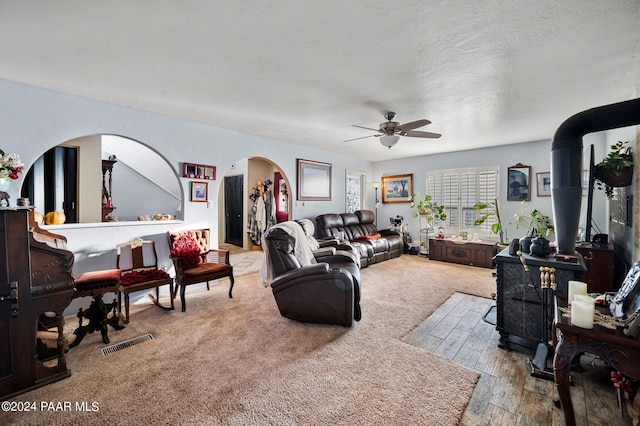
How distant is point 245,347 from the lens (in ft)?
8.30

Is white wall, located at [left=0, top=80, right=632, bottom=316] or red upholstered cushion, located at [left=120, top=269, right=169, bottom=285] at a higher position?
white wall, located at [left=0, top=80, right=632, bottom=316]

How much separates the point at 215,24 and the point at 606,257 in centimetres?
467

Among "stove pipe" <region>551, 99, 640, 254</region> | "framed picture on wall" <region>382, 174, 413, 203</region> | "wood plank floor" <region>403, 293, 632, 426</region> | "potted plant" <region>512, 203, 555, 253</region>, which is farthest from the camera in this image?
"framed picture on wall" <region>382, 174, 413, 203</region>

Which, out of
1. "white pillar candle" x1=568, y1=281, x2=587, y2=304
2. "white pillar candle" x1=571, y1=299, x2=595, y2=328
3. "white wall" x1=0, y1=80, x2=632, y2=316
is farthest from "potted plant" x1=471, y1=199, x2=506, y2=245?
"white pillar candle" x1=571, y1=299, x2=595, y2=328

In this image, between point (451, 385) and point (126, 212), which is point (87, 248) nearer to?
point (126, 212)

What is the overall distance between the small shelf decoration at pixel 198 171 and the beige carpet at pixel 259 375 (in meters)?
1.99

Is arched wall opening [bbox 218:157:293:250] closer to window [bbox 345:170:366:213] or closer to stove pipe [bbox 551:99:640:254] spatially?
window [bbox 345:170:366:213]

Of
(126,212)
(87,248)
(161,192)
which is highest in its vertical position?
(161,192)

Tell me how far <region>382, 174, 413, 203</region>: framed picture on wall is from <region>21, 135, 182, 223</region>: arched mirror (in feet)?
17.7

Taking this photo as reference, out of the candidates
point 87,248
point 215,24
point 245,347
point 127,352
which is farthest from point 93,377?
point 215,24

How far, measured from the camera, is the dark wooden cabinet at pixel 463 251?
5.59 m

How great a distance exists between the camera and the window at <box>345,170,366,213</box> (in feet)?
24.2

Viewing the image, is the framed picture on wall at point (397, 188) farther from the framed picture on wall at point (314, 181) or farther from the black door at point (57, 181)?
the black door at point (57, 181)

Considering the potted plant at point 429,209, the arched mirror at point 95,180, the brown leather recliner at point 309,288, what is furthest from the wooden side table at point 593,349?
the potted plant at point 429,209
